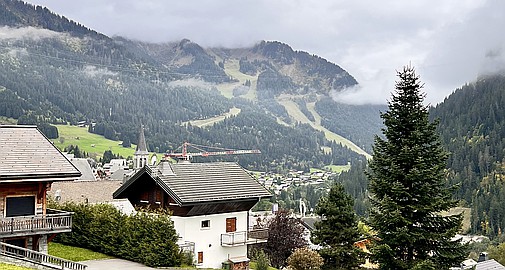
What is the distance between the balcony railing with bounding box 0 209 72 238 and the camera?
30828 mm

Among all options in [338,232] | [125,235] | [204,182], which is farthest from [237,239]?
[125,235]

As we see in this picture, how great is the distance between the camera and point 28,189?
33.0 metres

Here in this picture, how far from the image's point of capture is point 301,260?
42.3 metres

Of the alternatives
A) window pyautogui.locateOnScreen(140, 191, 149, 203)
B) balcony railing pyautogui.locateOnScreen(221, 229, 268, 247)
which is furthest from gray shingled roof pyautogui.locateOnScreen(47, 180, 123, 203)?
balcony railing pyautogui.locateOnScreen(221, 229, 268, 247)

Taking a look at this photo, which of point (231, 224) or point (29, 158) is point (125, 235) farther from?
point (231, 224)

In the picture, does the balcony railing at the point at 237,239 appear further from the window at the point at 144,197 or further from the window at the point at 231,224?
the window at the point at 144,197

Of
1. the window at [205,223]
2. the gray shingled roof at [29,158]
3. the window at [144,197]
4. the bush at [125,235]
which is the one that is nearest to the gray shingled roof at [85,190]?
the window at [144,197]

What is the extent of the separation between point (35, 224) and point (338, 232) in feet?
63.7

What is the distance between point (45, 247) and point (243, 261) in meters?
14.7

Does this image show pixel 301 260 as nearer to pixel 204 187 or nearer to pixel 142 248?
pixel 204 187

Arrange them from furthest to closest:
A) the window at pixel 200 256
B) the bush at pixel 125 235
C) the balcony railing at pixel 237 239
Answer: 1. the balcony railing at pixel 237 239
2. the window at pixel 200 256
3. the bush at pixel 125 235

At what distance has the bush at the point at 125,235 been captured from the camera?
35.9 meters

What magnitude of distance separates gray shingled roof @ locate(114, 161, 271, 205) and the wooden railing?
33.6 ft

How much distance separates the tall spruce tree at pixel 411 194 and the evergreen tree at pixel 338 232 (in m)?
10.5
